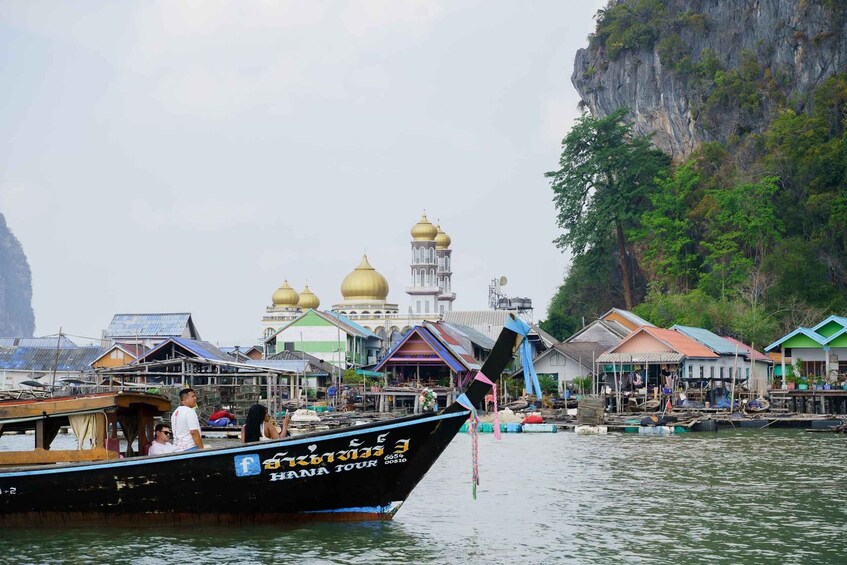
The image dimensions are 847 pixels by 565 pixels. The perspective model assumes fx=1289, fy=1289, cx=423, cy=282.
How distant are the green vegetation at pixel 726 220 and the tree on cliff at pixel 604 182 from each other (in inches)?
3.3

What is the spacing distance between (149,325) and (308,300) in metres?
36.9

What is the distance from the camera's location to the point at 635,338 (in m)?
58.4

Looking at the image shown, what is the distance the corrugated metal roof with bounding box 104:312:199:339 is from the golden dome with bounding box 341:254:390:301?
30.8 meters

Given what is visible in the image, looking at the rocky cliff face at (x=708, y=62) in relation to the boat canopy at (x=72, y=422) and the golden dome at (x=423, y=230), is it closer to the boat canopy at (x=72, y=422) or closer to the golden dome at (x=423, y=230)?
the golden dome at (x=423, y=230)

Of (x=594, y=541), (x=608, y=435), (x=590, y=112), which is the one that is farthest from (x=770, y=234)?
(x=594, y=541)

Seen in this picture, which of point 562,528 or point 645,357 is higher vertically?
point 645,357

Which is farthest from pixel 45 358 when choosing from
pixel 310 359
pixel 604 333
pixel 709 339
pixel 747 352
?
pixel 747 352

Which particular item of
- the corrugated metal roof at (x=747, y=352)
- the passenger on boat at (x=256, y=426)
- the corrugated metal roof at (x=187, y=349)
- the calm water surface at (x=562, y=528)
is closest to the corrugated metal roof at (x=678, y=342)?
the corrugated metal roof at (x=747, y=352)

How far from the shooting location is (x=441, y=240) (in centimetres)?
11325

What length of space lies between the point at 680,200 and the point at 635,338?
18.3m

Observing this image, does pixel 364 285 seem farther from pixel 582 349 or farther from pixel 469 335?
pixel 582 349

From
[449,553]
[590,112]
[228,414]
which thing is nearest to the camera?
[449,553]

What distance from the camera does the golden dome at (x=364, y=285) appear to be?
102375 mm

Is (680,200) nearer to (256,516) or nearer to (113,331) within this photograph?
(113,331)
